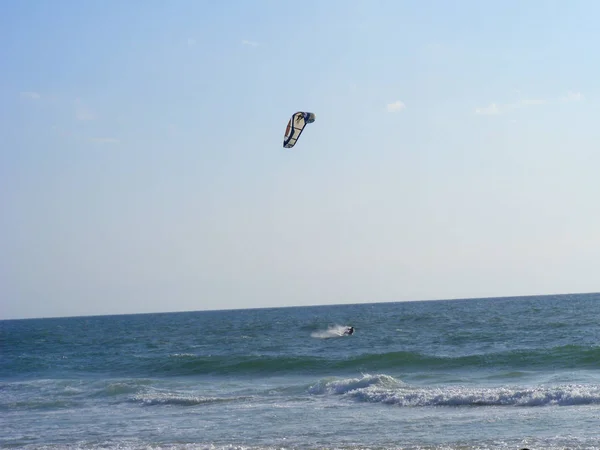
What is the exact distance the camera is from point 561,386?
19.6 meters

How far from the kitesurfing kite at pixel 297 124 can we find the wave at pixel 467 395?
23.1 ft

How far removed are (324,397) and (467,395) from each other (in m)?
3.96

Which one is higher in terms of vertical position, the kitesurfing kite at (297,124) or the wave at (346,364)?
the kitesurfing kite at (297,124)

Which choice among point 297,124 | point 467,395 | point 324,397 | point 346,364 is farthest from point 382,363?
point 297,124

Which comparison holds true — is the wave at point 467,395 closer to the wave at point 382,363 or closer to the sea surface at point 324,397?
the sea surface at point 324,397

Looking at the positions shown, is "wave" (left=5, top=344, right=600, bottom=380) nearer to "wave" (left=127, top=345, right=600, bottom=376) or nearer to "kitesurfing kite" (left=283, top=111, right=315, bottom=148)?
"wave" (left=127, top=345, right=600, bottom=376)

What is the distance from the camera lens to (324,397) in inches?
827

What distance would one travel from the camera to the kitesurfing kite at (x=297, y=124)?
21016 millimetres

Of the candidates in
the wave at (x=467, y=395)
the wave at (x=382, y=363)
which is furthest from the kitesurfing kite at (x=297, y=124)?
the wave at (x=382, y=363)

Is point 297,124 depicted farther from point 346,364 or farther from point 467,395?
point 346,364

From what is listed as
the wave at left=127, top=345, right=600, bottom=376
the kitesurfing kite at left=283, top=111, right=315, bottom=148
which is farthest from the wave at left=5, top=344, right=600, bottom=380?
the kitesurfing kite at left=283, top=111, right=315, bottom=148

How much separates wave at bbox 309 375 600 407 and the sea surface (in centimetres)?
4

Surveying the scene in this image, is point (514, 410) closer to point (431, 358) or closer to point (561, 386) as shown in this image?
point (561, 386)

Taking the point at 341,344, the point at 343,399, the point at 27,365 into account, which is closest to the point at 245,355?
the point at 341,344
